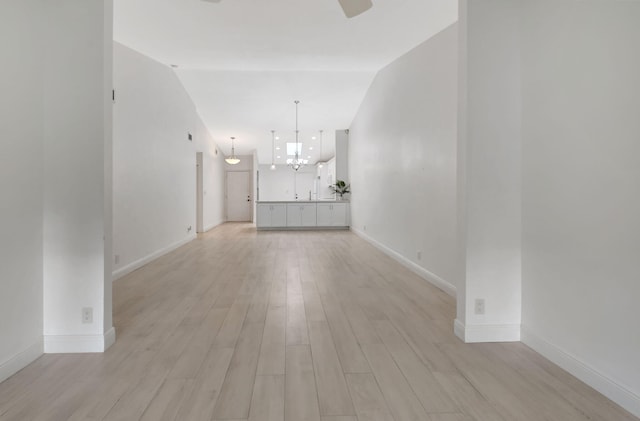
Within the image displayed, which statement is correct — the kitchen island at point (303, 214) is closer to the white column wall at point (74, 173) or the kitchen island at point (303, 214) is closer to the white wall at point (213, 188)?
the white wall at point (213, 188)

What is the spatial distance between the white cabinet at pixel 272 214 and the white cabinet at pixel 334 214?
1.08m

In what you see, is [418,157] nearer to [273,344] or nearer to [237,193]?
[273,344]

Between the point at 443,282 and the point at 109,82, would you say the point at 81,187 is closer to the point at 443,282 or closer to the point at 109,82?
the point at 109,82

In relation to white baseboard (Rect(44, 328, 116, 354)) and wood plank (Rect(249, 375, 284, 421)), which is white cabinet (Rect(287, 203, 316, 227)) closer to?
white baseboard (Rect(44, 328, 116, 354))

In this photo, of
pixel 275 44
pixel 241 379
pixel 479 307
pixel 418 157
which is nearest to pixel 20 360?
pixel 241 379

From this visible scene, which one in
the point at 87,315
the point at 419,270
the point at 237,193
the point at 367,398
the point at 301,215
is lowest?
the point at 367,398

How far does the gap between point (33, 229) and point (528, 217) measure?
318cm

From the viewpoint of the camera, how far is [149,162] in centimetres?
521

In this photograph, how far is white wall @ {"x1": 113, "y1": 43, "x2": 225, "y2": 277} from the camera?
14.1 feet

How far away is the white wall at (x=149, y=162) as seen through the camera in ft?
14.1

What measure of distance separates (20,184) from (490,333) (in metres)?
3.13

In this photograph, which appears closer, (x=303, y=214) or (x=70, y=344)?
(x=70, y=344)

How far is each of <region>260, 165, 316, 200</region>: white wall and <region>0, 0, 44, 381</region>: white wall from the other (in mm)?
13789

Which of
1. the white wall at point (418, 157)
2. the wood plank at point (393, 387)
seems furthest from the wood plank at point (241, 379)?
the white wall at point (418, 157)
